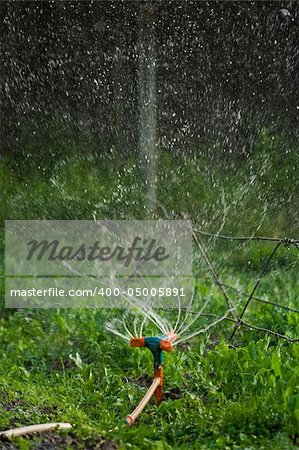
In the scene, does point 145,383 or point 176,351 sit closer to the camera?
point 145,383

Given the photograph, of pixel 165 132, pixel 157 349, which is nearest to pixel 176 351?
pixel 157 349

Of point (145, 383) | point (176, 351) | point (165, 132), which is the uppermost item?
point (165, 132)

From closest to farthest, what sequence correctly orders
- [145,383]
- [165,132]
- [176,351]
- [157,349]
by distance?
1. [157,349]
2. [145,383]
3. [176,351]
4. [165,132]

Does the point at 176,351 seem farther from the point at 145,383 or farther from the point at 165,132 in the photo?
the point at 165,132

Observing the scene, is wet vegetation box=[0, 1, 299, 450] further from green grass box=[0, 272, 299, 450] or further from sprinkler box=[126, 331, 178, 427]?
sprinkler box=[126, 331, 178, 427]

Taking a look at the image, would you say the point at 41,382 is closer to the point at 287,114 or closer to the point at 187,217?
the point at 187,217

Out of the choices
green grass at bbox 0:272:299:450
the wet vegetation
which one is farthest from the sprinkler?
the wet vegetation

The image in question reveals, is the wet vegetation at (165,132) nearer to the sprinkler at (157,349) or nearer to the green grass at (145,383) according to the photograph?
the green grass at (145,383)

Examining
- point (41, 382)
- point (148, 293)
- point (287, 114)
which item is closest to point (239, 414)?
point (41, 382)

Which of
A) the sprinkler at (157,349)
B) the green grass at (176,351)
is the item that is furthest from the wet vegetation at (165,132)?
the sprinkler at (157,349)

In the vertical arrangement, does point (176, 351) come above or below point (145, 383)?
above

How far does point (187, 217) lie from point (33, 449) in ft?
8.91

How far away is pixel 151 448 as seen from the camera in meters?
2.46

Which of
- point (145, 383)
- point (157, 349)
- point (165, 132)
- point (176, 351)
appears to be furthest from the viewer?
point (165, 132)
